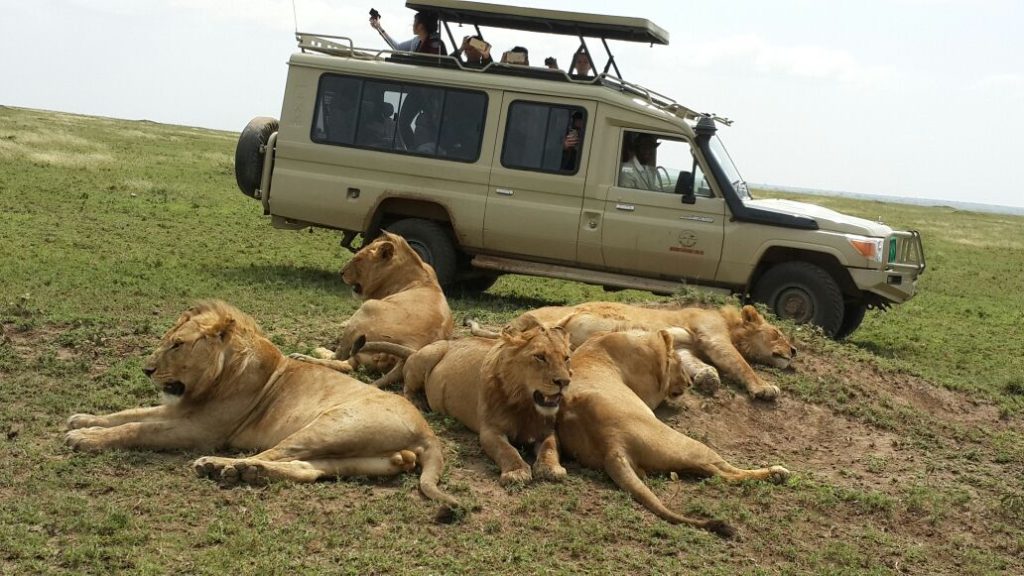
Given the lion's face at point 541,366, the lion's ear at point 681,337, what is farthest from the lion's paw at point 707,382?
the lion's face at point 541,366

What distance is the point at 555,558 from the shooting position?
5.38 meters

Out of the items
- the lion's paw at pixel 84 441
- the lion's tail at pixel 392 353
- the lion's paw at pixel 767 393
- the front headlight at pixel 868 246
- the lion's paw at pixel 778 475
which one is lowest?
the lion's paw at pixel 84 441

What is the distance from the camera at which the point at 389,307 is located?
8.64 m

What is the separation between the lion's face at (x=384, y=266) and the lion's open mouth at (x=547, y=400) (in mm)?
3264

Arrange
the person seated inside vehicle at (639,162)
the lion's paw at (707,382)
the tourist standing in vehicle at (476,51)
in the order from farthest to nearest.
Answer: the tourist standing in vehicle at (476,51) < the person seated inside vehicle at (639,162) < the lion's paw at (707,382)

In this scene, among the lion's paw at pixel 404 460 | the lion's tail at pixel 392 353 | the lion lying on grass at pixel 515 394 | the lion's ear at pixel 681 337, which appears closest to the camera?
the lion's paw at pixel 404 460

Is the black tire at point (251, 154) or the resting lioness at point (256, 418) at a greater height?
the black tire at point (251, 154)

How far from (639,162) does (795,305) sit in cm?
205

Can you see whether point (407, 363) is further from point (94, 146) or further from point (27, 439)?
point (94, 146)

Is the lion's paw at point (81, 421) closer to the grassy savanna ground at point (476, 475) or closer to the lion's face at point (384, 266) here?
the grassy savanna ground at point (476, 475)

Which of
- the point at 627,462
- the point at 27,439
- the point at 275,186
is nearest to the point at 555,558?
the point at 627,462

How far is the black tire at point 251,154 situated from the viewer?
42.2 feet

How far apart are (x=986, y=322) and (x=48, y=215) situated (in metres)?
12.2

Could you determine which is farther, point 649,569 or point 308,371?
point 308,371
